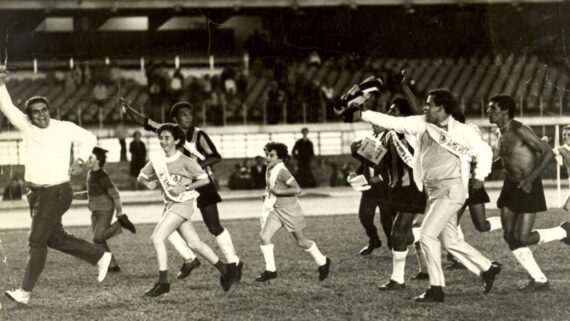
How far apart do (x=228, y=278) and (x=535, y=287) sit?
299 cm

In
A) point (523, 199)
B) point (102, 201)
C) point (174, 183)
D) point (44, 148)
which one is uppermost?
point (44, 148)

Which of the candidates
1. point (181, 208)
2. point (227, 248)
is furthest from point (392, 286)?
point (181, 208)

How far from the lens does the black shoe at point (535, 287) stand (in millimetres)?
8023

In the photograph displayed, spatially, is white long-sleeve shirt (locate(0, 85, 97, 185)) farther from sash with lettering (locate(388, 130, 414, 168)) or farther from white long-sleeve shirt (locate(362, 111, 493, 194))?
sash with lettering (locate(388, 130, 414, 168))

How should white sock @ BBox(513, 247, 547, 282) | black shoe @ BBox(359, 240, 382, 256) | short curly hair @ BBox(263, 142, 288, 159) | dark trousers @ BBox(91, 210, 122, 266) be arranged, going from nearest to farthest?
white sock @ BBox(513, 247, 547, 282) → short curly hair @ BBox(263, 142, 288, 159) → dark trousers @ BBox(91, 210, 122, 266) → black shoe @ BBox(359, 240, 382, 256)

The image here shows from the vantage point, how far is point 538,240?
855cm

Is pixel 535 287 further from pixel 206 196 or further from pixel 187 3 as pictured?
pixel 187 3

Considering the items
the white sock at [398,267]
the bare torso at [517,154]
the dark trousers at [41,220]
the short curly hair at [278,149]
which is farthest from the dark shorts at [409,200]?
the dark trousers at [41,220]

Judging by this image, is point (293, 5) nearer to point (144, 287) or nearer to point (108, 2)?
point (108, 2)

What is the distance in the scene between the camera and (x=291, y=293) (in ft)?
27.2

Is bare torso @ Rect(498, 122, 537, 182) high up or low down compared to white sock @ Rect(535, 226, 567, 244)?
up

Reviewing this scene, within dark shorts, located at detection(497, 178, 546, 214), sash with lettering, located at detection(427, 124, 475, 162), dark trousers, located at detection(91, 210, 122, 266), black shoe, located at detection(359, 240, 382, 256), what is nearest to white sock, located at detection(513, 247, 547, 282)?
dark shorts, located at detection(497, 178, 546, 214)

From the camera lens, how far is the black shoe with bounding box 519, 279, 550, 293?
8.02m

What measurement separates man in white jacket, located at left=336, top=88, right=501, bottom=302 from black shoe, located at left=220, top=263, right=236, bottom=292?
6.53ft
